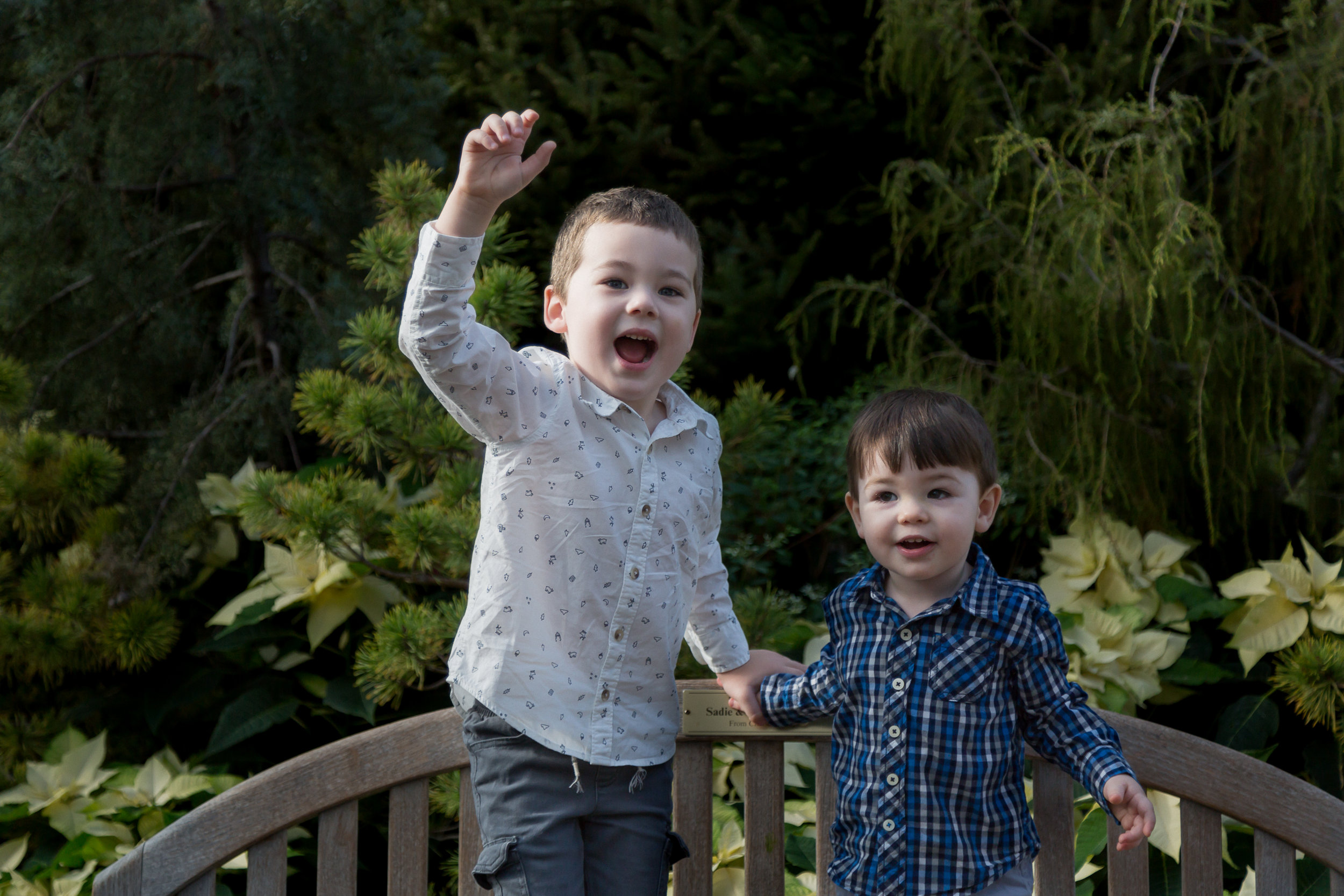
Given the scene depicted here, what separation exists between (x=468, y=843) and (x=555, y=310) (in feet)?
2.76

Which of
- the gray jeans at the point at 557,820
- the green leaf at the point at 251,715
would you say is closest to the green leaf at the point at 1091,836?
the gray jeans at the point at 557,820

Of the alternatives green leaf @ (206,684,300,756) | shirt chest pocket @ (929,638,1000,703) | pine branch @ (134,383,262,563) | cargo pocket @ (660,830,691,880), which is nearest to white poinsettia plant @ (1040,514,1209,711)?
shirt chest pocket @ (929,638,1000,703)

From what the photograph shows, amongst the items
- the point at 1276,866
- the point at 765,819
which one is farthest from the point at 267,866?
the point at 1276,866

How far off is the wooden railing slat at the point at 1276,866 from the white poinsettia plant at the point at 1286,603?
0.70 metres

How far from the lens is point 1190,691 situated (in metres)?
2.49

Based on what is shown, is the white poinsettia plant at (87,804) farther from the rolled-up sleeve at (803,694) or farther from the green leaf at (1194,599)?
the green leaf at (1194,599)

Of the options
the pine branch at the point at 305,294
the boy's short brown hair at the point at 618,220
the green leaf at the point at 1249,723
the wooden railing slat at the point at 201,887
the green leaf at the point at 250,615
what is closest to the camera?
the boy's short brown hair at the point at 618,220

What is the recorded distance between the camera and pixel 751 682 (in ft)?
5.81

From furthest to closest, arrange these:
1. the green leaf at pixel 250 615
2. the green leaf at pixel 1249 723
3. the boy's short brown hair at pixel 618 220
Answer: the green leaf at pixel 250 615
the green leaf at pixel 1249 723
the boy's short brown hair at pixel 618 220

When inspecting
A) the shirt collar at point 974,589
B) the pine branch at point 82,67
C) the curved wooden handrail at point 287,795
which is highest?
the pine branch at point 82,67

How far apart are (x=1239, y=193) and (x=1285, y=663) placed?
1.08 m

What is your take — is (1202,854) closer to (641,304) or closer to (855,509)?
(855,509)

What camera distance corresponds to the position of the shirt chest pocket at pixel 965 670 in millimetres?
1541

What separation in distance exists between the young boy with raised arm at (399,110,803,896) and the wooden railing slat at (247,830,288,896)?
0.40 meters
